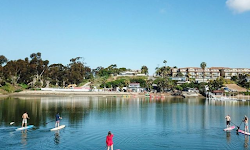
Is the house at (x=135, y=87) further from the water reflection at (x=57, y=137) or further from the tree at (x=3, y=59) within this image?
the water reflection at (x=57, y=137)

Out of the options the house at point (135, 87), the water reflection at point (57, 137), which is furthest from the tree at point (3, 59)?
the water reflection at point (57, 137)

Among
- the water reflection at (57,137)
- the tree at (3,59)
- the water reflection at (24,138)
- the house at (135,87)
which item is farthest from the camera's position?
the house at (135,87)

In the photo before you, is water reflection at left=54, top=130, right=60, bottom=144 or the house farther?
the house

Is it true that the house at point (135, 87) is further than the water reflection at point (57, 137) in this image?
Yes

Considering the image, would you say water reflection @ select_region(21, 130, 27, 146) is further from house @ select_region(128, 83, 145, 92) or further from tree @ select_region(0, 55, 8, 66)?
house @ select_region(128, 83, 145, 92)

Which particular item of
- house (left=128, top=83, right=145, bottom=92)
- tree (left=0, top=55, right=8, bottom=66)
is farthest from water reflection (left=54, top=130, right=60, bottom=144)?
house (left=128, top=83, right=145, bottom=92)

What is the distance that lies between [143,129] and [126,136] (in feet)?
17.1

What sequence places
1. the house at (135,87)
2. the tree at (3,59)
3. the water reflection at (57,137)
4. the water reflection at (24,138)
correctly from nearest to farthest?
the water reflection at (24,138) < the water reflection at (57,137) < the tree at (3,59) < the house at (135,87)

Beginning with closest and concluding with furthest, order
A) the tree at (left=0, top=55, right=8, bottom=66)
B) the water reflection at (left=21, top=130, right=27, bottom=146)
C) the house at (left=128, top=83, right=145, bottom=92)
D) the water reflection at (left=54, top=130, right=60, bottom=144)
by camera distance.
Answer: the water reflection at (left=21, top=130, right=27, bottom=146)
the water reflection at (left=54, top=130, right=60, bottom=144)
the tree at (left=0, top=55, right=8, bottom=66)
the house at (left=128, top=83, right=145, bottom=92)

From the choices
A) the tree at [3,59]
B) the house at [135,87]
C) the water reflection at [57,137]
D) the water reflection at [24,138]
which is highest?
the tree at [3,59]

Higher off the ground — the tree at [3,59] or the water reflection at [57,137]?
the tree at [3,59]

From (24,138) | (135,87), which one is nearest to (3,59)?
(135,87)

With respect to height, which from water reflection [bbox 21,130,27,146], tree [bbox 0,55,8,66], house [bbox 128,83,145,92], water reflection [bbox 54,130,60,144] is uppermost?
tree [bbox 0,55,8,66]

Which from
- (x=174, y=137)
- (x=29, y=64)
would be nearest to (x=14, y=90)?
(x=29, y=64)
